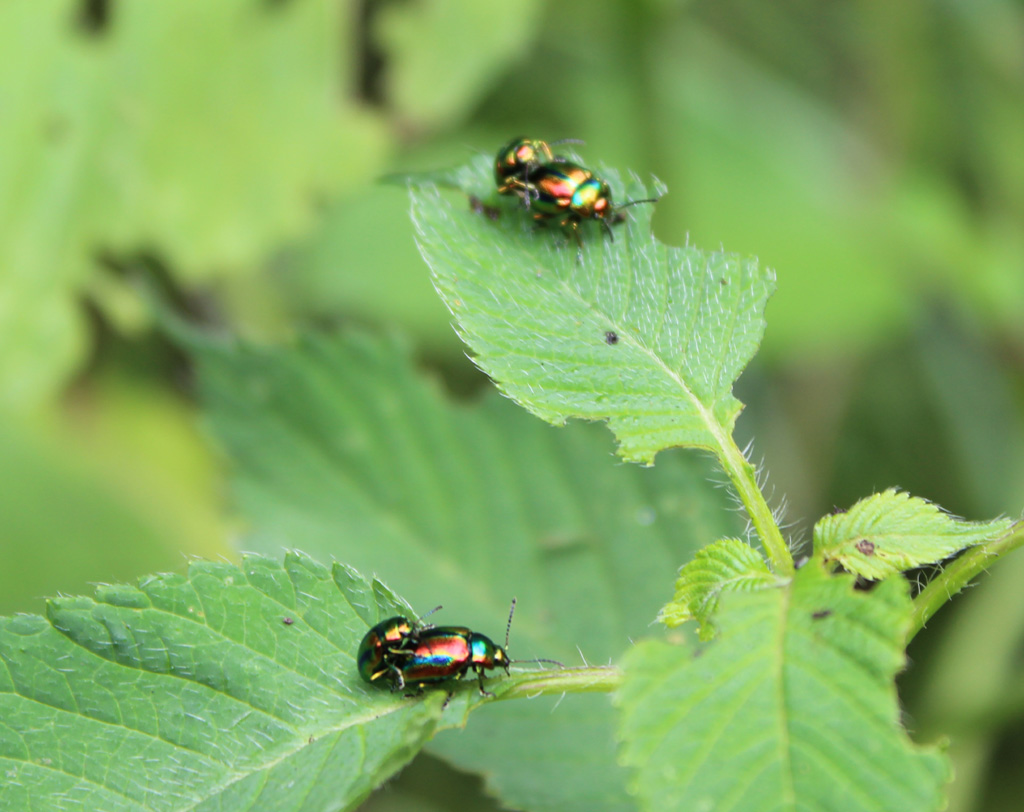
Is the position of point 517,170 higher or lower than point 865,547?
higher

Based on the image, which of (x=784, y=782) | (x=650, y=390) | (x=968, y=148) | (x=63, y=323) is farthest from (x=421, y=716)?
(x=968, y=148)

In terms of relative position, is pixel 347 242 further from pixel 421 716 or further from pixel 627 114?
pixel 421 716

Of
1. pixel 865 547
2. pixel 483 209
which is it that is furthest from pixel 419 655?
pixel 483 209

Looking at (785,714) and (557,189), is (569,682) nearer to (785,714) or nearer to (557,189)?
(785,714)

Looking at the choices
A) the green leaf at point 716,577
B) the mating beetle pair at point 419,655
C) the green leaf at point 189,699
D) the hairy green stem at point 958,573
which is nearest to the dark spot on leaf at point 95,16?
the green leaf at point 189,699

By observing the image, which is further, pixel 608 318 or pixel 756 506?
pixel 608 318
